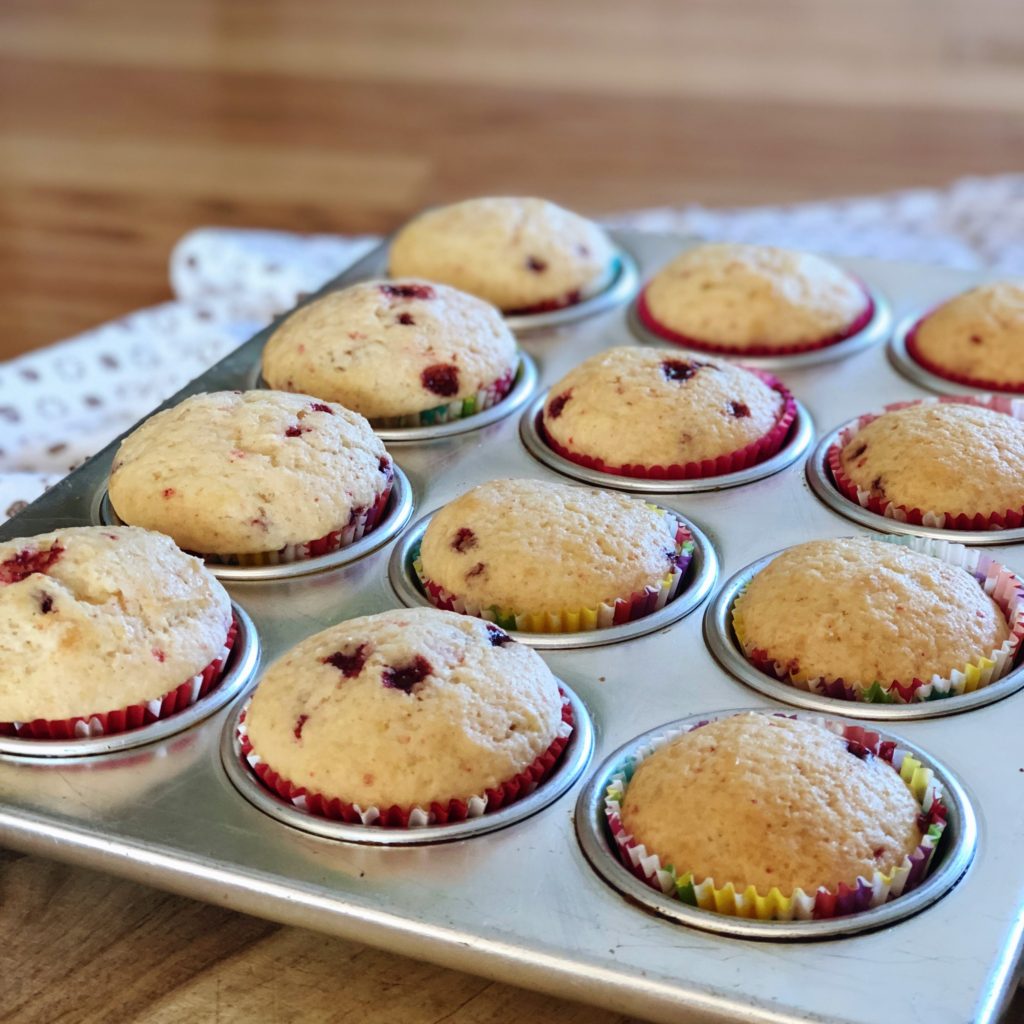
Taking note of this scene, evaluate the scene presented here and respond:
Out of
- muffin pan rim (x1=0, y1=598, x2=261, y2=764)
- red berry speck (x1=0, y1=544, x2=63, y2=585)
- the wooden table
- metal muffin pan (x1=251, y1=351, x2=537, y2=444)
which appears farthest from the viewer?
the wooden table

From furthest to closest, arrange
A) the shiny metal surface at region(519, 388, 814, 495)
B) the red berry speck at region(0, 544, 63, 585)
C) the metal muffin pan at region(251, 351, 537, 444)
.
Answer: the metal muffin pan at region(251, 351, 537, 444)
the shiny metal surface at region(519, 388, 814, 495)
the red berry speck at region(0, 544, 63, 585)

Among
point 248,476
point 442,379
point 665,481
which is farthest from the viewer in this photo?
point 442,379

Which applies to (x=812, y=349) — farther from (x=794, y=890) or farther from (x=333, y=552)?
(x=794, y=890)

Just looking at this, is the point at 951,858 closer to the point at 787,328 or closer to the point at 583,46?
the point at 787,328

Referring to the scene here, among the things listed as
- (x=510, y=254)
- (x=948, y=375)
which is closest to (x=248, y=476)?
(x=510, y=254)

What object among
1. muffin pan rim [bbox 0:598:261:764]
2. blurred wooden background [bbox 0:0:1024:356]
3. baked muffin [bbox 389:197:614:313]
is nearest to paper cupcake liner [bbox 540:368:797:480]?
baked muffin [bbox 389:197:614:313]

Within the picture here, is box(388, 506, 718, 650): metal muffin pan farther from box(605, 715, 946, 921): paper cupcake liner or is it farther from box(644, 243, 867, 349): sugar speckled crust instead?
box(644, 243, 867, 349): sugar speckled crust
